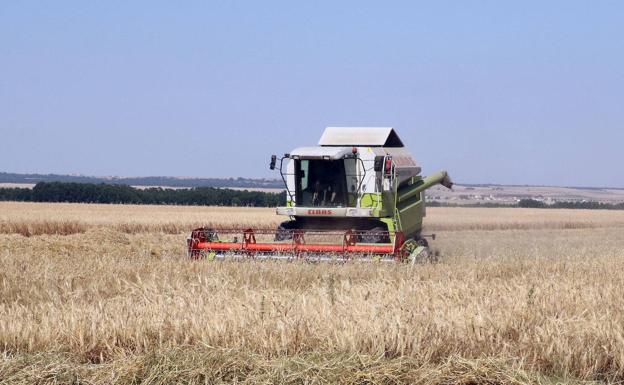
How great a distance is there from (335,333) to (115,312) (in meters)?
1.79

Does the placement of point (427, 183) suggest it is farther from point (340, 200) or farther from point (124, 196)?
point (124, 196)

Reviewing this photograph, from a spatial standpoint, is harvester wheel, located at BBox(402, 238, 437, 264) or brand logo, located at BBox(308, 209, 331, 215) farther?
brand logo, located at BBox(308, 209, 331, 215)

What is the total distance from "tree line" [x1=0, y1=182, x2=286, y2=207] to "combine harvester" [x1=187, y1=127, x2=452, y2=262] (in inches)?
1306

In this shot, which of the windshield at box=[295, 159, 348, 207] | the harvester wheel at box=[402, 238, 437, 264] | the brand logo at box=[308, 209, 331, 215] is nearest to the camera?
the harvester wheel at box=[402, 238, 437, 264]

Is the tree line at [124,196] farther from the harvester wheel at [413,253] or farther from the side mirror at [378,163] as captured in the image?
the harvester wheel at [413,253]

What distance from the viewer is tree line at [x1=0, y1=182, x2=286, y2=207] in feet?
159

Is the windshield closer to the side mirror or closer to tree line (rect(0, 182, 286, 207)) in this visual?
the side mirror

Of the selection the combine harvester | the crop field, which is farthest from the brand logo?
the crop field

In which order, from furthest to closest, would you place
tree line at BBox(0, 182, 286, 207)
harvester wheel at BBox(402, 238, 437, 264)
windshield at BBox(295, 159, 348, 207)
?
tree line at BBox(0, 182, 286, 207), windshield at BBox(295, 159, 348, 207), harvester wheel at BBox(402, 238, 437, 264)

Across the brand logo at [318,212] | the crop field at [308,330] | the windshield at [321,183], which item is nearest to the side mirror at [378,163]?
the windshield at [321,183]

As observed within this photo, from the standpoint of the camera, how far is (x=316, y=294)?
816cm

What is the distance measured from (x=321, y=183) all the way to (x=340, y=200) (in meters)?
0.44

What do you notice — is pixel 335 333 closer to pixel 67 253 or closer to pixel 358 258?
pixel 358 258

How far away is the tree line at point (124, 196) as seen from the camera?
48.4 metres
